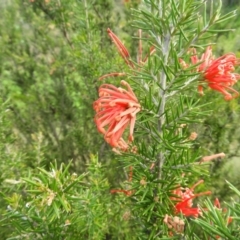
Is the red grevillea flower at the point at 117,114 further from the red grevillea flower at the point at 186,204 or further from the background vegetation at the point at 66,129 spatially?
the red grevillea flower at the point at 186,204

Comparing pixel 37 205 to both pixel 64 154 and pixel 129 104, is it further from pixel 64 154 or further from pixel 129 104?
pixel 64 154

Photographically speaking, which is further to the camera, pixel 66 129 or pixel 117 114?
pixel 66 129

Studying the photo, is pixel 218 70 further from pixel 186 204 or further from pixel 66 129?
pixel 66 129

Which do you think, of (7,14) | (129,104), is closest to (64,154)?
(7,14)

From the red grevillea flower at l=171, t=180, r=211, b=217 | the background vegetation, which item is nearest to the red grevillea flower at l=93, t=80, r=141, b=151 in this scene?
the background vegetation

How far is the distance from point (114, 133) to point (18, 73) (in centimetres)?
297

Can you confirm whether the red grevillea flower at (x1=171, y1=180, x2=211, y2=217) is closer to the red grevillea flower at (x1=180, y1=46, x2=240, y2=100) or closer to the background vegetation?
the background vegetation

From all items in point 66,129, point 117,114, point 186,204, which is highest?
point 117,114

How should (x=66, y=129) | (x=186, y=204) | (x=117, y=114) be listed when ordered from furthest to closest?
(x=66, y=129) < (x=186, y=204) < (x=117, y=114)

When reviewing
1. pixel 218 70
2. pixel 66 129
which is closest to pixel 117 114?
pixel 218 70

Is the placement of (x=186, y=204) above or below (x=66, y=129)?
above

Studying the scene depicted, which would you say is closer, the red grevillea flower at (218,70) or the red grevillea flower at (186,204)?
the red grevillea flower at (218,70)

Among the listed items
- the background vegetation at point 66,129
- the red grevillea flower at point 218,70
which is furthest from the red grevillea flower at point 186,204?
the red grevillea flower at point 218,70

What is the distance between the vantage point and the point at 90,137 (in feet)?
9.20
